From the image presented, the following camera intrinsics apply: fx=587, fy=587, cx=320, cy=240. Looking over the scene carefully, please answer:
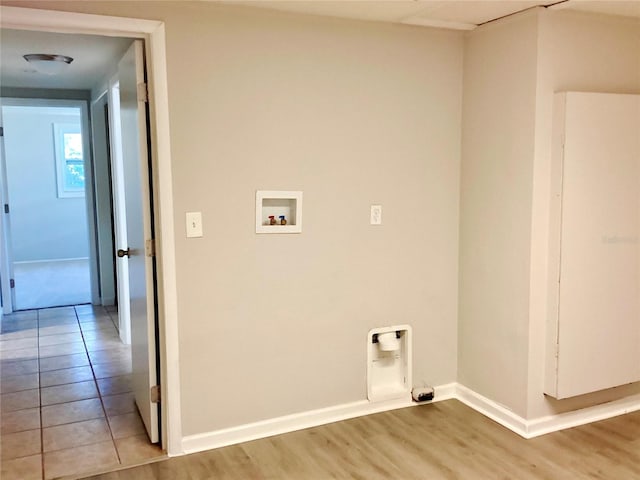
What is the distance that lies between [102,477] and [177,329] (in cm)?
74

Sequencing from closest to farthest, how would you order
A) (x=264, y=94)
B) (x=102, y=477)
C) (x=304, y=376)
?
1. (x=102, y=477)
2. (x=264, y=94)
3. (x=304, y=376)

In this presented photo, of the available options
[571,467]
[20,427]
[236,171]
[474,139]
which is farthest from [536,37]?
[20,427]

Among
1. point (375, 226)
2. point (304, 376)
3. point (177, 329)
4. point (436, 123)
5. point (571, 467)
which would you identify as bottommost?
point (571, 467)

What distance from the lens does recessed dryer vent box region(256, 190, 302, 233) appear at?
2916 mm

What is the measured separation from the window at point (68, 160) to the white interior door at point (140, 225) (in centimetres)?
638

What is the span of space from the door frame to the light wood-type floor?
0.90 feet

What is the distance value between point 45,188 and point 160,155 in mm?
7123

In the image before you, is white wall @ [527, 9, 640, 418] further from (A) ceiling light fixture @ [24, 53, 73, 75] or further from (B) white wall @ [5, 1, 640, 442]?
(A) ceiling light fixture @ [24, 53, 73, 75]

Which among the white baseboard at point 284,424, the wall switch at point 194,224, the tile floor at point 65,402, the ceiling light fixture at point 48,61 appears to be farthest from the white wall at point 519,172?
the ceiling light fixture at point 48,61

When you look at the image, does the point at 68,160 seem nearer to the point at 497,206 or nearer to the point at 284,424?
the point at 284,424

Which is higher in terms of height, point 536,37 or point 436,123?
point 536,37

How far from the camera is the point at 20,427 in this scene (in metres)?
A: 3.23

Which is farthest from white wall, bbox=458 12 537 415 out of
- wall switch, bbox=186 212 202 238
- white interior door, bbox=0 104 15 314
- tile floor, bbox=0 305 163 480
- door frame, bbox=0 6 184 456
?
white interior door, bbox=0 104 15 314

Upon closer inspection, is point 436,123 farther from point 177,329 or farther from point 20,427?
point 20,427
